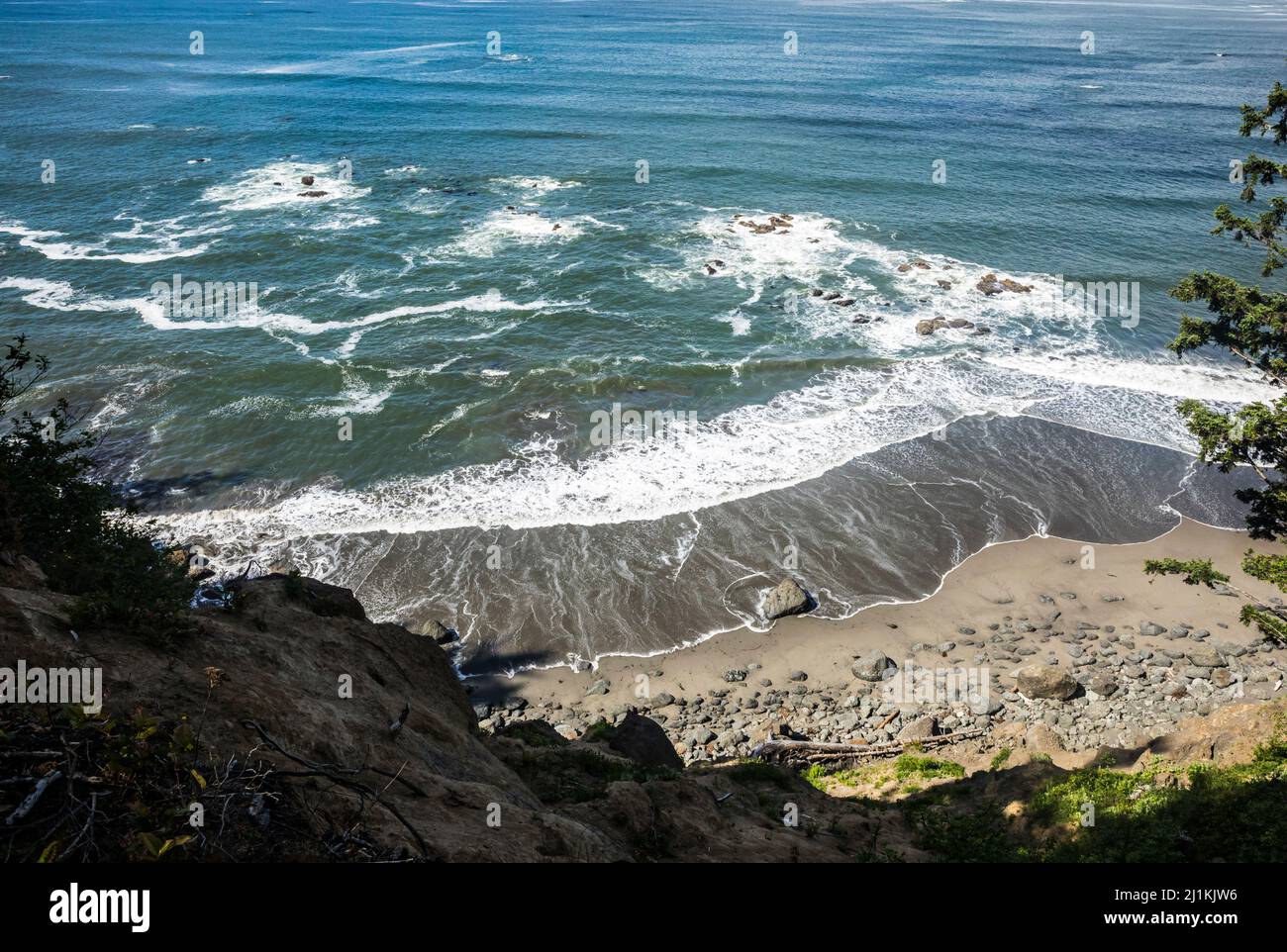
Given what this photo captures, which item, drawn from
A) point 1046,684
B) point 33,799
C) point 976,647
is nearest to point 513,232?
point 976,647

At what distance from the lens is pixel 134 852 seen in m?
6.51

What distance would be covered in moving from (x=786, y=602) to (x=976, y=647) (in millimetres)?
6406

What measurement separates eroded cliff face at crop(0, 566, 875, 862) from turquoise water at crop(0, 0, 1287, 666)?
336 inches

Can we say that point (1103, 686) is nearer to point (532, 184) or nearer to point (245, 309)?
point (245, 309)

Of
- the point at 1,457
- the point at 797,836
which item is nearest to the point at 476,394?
the point at 1,457

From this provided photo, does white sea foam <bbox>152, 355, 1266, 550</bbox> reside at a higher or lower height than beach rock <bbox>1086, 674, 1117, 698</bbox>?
higher

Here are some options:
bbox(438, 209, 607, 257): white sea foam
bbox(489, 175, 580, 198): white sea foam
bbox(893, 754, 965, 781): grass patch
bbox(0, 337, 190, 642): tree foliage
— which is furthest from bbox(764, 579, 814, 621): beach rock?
bbox(489, 175, 580, 198): white sea foam

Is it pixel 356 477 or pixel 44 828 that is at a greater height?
pixel 44 828

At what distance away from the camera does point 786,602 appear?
26062 millimetres

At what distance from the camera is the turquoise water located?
95.1 feet

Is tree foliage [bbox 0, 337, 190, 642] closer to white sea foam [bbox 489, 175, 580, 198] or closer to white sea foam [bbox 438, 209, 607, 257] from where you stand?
white sea foam [bbox 438, 209, 607, 257]

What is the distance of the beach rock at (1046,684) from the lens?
890 inches
